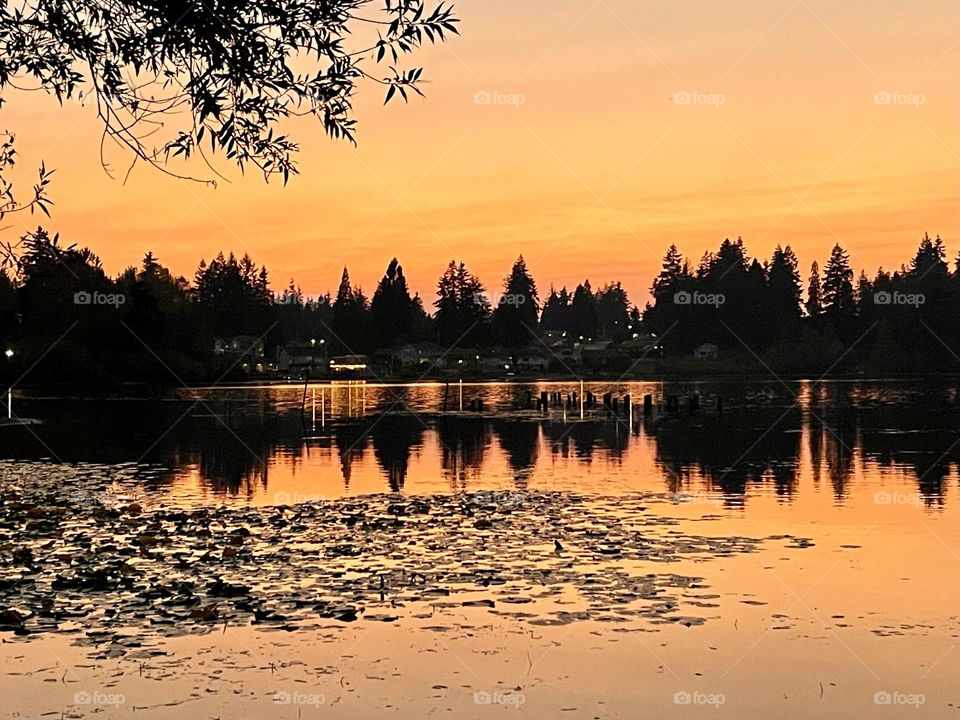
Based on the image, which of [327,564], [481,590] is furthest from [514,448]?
[481,590]

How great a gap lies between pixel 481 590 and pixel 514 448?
29359mm

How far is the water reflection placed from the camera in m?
31.0

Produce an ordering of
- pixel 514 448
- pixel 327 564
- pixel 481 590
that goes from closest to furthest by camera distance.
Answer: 1. pixel 481 590
2. pixel 327 564
3. pixel 514 448

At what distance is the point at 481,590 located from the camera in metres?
15.3

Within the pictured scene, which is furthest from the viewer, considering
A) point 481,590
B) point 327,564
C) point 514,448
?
point 514,448

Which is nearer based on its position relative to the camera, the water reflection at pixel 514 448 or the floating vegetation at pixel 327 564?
the floating vegetation at pixel 327 564

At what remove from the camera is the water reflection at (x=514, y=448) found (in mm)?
31016

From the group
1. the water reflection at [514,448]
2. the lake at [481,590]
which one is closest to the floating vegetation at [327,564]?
the lake at [481,590]

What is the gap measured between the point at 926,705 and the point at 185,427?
167ft

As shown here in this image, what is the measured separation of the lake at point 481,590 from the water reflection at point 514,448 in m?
0.36

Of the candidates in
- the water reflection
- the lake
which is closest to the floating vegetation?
the lake

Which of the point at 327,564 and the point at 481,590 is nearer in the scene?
the point at 481,590

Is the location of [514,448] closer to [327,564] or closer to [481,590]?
[327,564]

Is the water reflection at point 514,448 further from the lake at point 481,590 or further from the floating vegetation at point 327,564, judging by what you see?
the floating vegetation at point 327,564
